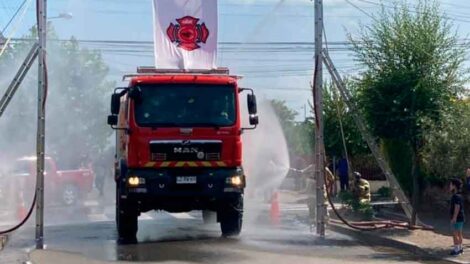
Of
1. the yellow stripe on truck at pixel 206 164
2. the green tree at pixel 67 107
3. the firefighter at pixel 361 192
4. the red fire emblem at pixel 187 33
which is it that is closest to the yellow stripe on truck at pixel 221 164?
the yellow stripe on truck at pixel 206 164

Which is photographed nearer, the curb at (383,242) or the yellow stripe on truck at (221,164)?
the curb at (383,242)

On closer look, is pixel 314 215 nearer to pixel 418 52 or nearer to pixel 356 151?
pixel 418 52

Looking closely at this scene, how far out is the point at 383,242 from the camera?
17188mm

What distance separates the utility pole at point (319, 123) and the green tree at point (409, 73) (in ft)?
3.97

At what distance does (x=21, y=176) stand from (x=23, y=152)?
3031mm

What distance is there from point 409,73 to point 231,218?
4.97 meters

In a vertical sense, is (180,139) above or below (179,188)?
above

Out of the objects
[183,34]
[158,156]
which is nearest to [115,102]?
[158,156]

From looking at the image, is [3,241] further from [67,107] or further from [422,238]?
[67,107]

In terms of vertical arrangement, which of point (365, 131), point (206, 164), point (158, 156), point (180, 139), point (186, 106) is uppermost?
point (186, 106)

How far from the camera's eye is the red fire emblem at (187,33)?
691 inches

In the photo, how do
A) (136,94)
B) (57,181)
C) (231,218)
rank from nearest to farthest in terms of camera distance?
(136,94)
(231,218)
(57,181)

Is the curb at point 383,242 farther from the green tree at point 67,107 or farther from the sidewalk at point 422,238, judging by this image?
Result: the green tree at point 67,107

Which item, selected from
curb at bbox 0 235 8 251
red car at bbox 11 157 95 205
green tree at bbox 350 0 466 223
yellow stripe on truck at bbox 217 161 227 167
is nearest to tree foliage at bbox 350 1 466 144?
green tree at bbox 350 0 466 223
